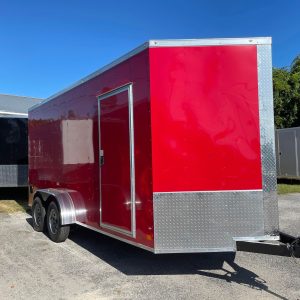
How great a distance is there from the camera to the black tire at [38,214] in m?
8.70

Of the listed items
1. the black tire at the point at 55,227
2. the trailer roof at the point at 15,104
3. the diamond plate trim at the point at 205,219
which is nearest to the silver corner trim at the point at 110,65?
the diamond plate trim at the point at 205,219

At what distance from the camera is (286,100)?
78.3 feet

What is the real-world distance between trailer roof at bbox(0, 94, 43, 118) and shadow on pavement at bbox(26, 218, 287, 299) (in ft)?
39.2

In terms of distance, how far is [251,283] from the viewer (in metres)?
5.39

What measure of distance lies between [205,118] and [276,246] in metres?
1.66

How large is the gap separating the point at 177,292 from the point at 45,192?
4.14m

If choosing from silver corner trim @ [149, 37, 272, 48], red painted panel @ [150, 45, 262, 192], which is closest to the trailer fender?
red painted panel @ [150, 45, 262, 192]

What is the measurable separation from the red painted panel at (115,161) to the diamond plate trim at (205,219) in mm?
679

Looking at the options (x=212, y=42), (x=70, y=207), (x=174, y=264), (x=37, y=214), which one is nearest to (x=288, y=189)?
(x=37, y=214)

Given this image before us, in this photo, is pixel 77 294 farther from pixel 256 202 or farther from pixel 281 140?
pixel 281 140

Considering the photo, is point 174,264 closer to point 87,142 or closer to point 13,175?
point 87,142

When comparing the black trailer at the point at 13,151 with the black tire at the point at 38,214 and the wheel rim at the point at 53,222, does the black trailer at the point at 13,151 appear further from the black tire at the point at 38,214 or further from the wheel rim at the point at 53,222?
the wheel rim at the point at 53,222

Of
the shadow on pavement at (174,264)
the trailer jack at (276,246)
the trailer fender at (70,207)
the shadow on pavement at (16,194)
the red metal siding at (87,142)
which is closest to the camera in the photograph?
the trailer jack at (276,246)

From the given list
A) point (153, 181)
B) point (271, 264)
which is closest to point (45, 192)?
point (153, 181)
